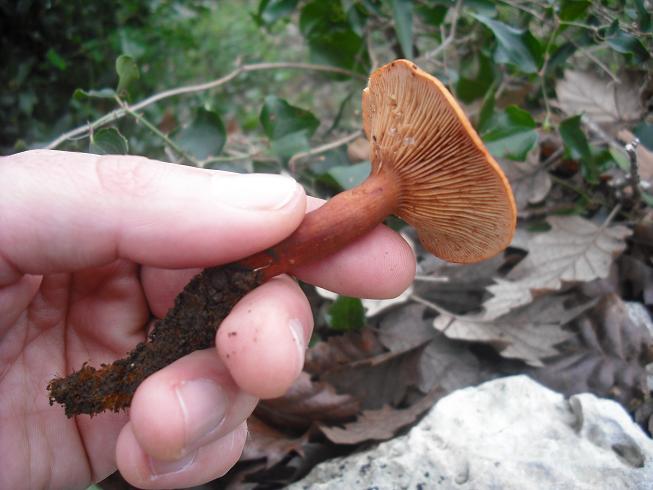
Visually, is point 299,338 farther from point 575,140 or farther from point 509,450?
point 575,140

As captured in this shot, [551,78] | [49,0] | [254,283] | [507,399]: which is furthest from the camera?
[551,78]

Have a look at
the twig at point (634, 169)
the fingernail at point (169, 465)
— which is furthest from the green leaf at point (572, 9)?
the fingernail at point (169, 465)

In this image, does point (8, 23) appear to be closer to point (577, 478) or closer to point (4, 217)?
point (4, 217)

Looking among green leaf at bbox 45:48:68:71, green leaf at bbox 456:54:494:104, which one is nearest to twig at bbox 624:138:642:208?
green leaf at bbox 456:54:494:104

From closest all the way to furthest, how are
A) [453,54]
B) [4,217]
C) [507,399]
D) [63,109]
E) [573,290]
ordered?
[4,217] < [507,399] < [573,290] < [453,54] < [63,109]

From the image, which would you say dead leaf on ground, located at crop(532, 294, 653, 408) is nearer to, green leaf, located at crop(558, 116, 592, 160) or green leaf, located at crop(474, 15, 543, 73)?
green leaf, located at crop(558, 116, 592, 160)

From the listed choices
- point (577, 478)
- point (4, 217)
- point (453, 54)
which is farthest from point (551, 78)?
point (4, 217)

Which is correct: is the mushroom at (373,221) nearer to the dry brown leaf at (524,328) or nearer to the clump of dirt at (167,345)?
the clump of dirt at (167,345)

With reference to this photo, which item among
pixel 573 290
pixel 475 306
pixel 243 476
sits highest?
pixel 573 290
